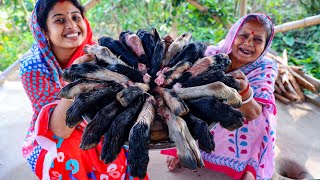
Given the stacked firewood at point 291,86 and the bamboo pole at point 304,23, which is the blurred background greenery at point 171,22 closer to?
the bamboo pole at point 304,23

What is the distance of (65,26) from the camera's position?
172 centimetres

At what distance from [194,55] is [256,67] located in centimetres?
92

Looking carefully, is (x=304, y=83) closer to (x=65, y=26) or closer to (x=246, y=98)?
(x=246, y=98)

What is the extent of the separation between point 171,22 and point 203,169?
124 inches

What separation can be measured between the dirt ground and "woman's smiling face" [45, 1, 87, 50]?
1.27 meters

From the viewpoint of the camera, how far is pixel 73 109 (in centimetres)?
102

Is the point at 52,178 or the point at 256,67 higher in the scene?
the point at 256,67

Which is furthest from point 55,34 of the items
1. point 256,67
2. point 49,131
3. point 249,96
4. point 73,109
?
point 256,67

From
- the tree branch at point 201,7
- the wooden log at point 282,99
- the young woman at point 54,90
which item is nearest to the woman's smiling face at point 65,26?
the young woman at point 54,90

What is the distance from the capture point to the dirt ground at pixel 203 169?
237 cm

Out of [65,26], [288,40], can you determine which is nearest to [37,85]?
[65,26]

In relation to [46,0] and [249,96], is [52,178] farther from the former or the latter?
[249,96]

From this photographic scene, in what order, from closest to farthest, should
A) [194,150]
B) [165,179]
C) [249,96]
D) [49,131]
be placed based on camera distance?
[194,150] < [249,96] < [49,131] < [165,179]

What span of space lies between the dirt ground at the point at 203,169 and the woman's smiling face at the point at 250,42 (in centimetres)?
106
